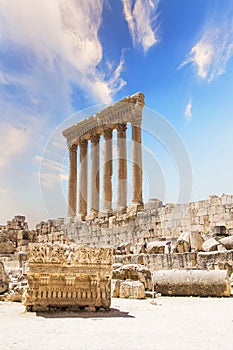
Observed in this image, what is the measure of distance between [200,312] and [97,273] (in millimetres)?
1900

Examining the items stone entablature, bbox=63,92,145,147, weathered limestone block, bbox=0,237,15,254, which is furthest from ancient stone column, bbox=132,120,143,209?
weathered limestone block, bbox=0,237,15,254

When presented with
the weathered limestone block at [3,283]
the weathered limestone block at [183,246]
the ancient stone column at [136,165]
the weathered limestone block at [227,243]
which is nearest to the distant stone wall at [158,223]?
the weathered limestone block at [183,246]

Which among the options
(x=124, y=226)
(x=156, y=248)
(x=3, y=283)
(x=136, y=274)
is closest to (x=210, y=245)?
(x=156, y=248)

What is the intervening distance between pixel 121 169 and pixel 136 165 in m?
1.28

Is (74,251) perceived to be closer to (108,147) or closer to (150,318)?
(150,318)

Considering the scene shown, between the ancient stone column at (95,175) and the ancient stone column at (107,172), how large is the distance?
62.1 inches

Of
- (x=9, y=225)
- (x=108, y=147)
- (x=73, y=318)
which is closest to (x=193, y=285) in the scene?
(x=73, y=318)

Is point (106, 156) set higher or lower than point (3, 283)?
higher

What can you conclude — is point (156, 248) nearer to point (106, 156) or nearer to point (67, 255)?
point (67, 255)

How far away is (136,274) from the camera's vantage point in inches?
379

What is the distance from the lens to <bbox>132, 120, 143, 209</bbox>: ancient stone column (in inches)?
861

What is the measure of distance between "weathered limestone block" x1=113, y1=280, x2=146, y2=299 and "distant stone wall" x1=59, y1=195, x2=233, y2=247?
176 inches

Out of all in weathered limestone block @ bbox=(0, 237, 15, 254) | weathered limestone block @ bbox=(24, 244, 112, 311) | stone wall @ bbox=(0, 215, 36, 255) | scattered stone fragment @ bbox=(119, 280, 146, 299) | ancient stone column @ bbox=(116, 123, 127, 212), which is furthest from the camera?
stone wall @ bbox=(0, 215, 36, 255)

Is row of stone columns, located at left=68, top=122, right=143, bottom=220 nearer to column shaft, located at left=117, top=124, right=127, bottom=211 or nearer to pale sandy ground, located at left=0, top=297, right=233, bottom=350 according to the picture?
column shaft, located at left=117, top=124, right=127, bottom=211
